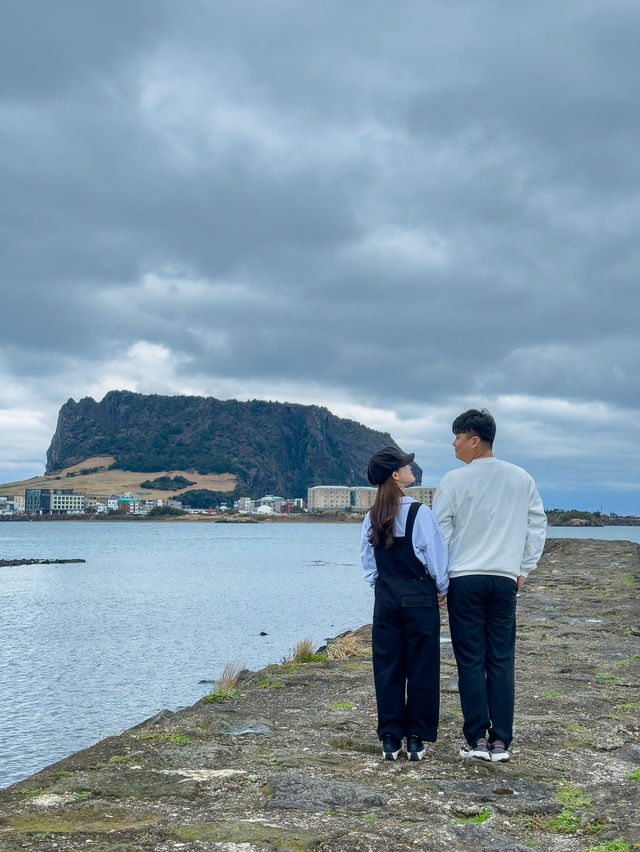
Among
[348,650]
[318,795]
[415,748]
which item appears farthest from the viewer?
[348,650]

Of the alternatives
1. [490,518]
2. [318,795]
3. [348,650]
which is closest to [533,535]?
[490,518]

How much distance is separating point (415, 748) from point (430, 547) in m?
1.38

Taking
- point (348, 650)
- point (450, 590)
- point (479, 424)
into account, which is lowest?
point (348, 650)

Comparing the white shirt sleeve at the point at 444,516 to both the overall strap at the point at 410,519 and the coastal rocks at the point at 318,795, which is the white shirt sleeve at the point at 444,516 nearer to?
the overall strap at the point at 410,519

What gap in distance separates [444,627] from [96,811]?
9.09m

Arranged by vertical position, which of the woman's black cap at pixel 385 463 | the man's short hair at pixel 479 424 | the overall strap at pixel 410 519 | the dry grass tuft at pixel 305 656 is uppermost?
the man's short hair at pixel 479 424

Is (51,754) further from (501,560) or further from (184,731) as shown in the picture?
(501,560)

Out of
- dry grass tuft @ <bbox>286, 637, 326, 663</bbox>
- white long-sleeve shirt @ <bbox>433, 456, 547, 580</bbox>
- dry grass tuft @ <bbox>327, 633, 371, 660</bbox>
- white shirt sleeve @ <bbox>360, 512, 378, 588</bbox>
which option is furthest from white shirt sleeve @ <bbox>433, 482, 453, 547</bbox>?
dry grass tuft @ <bbox>286, 637, 326, 663</bbox>

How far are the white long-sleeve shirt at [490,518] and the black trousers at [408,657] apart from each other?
1.17 feet

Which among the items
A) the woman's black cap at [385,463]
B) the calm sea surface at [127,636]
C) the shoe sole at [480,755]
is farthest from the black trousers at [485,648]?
→ the calm sea surface at [127,636]

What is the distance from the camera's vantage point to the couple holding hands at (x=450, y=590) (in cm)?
583

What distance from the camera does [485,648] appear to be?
594 centimetres

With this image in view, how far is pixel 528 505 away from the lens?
6203mm

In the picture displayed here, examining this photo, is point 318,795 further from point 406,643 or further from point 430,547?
point 430,547
